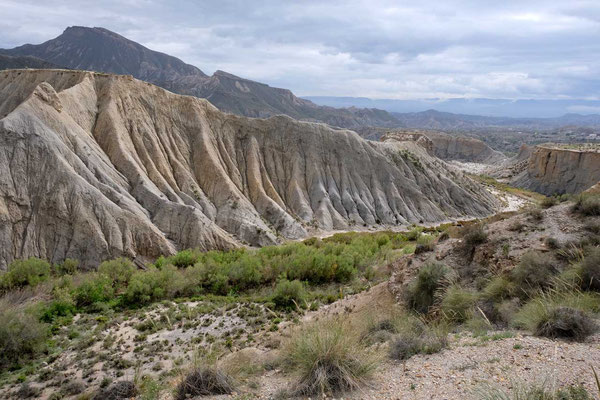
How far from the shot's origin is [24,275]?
23781 millimetres

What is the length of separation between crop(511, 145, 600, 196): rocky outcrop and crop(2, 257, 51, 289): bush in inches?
3384

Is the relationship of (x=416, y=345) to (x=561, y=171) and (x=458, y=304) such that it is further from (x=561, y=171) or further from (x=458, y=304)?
(x=561, y=171)

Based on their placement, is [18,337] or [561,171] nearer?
[18,337]

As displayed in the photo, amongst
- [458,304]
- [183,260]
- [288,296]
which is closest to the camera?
[458,304]

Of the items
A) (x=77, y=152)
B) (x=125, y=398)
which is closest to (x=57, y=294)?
(x=125, y=398)

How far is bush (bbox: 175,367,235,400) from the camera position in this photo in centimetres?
781

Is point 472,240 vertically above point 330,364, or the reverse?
point 472,240

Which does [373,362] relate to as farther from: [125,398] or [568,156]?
[568,156]

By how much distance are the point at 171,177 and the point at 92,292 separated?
23.7 m

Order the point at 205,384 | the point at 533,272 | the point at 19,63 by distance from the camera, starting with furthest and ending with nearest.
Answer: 1. the point at 19,63
2. the point at 533,272
3. the point at 205,384

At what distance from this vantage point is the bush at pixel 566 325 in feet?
25.1

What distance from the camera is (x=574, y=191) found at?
251 ft

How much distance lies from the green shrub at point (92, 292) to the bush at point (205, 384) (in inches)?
621

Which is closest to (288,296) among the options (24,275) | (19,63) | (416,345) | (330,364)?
(416,345)
